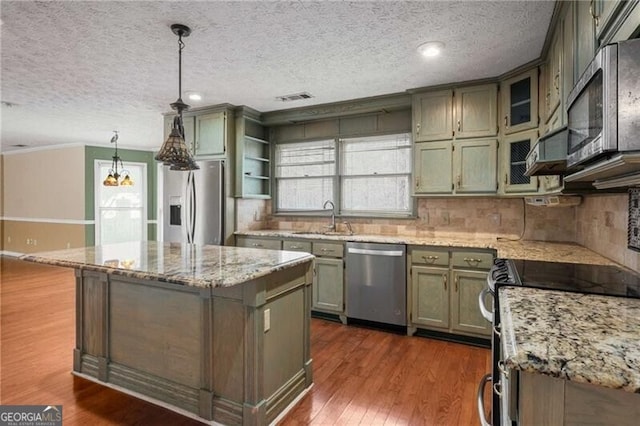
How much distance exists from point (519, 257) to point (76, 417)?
9.80 feet

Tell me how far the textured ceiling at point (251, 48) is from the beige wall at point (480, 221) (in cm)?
128

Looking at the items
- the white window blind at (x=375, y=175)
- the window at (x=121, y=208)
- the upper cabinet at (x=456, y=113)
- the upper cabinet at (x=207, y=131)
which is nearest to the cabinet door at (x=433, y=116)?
the upper cabinet at (x=456, y=113)

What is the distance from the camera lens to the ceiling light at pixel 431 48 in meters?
2.59

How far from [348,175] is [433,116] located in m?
1.26

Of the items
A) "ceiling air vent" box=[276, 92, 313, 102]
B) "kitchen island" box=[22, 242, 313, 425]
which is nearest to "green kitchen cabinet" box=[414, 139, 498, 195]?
"ceiling air vent" box=[276, 92, 313, 102]

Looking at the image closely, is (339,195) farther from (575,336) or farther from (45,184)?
(45,184)

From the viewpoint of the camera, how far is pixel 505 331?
0.99m

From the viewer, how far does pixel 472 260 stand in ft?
10.2

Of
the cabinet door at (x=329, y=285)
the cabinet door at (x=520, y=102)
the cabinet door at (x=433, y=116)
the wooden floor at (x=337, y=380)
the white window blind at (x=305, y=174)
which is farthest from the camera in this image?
the white window blind at (x=305, y=174)

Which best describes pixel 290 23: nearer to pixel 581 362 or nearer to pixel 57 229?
pixel 581 362

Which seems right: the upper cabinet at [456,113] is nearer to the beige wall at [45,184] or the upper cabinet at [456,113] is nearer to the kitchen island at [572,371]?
the kitchen island at [572,371]

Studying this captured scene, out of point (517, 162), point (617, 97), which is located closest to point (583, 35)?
point (617, 97)

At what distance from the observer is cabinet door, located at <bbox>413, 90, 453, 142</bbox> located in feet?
11.4

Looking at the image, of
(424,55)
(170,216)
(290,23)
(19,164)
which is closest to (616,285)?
(424,55)
